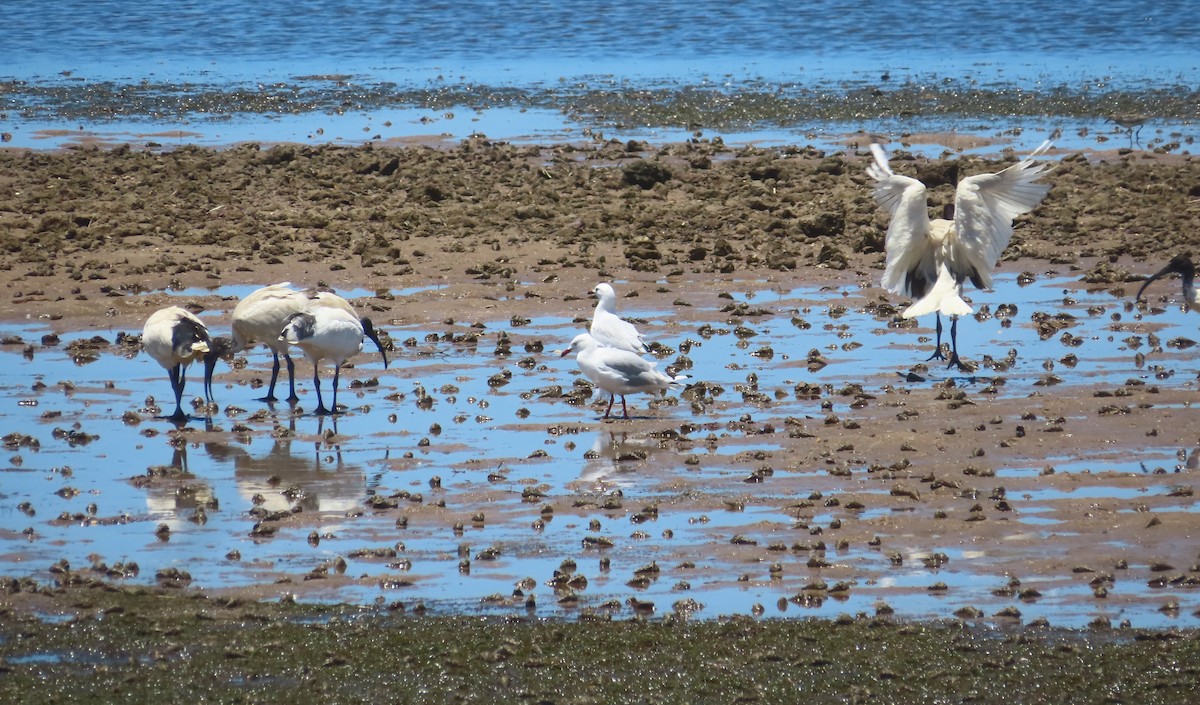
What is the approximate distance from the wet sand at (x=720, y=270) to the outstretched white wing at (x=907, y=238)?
466 millimetres

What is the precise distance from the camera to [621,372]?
10211 mm

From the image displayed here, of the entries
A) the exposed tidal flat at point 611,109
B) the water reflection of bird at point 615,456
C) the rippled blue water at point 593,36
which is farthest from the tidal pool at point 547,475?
the rippled blue water at point 593,36

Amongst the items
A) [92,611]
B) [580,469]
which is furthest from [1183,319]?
[92,611]

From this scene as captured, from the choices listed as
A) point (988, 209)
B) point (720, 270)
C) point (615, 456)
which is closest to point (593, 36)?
point (720, 270)

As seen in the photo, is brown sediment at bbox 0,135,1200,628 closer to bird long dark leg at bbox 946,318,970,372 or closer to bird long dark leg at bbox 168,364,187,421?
bird long dark leg at bbox 946,318,970,372

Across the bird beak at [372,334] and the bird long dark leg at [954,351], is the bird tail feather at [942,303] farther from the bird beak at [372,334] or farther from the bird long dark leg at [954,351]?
the bird beak at [372,334]

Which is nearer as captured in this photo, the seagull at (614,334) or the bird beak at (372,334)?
the seagull at (614,334)

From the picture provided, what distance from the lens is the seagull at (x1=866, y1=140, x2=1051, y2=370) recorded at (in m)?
12.2

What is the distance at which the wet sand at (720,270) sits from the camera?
779 cm

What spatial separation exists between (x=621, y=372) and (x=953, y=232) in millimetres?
3528

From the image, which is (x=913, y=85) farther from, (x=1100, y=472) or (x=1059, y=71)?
(x=1100, y=472)

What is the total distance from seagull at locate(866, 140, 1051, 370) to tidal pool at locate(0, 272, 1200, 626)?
0.47 metres

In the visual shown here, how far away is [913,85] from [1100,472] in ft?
62.5

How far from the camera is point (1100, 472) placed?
8695mm
